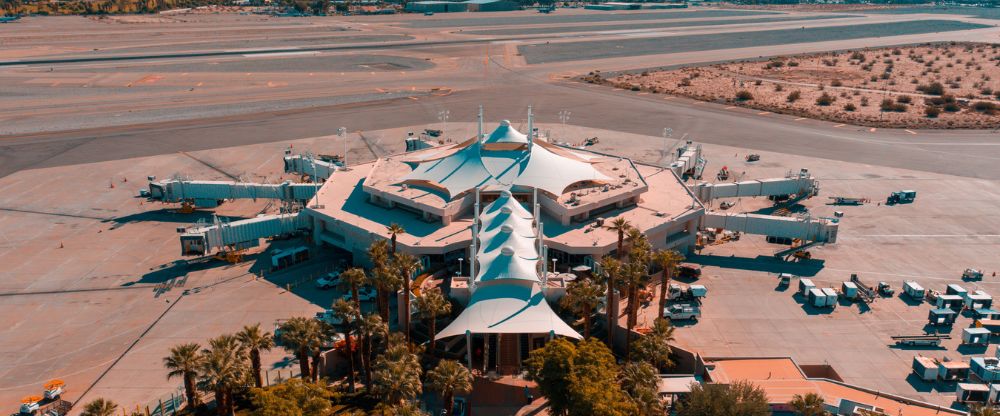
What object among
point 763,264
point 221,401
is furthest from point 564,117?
point 221,401

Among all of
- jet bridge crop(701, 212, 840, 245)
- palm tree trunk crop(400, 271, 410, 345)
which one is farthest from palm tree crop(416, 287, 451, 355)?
jet bridge crop(701, 212, 840, 245)

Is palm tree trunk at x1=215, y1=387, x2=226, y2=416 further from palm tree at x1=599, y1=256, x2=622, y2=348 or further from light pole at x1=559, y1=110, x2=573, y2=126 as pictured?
light pole at x1=559, y1=110, x2=573, y2=126

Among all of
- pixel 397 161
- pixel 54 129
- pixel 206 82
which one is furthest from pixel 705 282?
pixel 206 82

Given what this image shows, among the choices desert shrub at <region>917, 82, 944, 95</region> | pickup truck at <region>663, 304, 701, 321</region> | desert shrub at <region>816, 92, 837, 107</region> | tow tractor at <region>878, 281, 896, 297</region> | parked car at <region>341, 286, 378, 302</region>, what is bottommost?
parked car at <region>341, 286, 378, 302</region>

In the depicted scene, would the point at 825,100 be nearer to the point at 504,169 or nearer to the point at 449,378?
the point at 504,169

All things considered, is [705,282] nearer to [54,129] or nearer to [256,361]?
[256,361]

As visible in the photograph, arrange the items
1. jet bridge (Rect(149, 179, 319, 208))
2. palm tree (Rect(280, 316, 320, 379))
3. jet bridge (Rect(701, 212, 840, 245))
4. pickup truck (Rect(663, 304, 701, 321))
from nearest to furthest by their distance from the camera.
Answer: palm tree (Rect(280, 316, 320, 379)) → pickup truck (Rect(663, 304, 701, 321)) → jet bridge (Rect(701, 212, 840, 245)) → jet bridge (Rect(149, 179, 319, 208))
